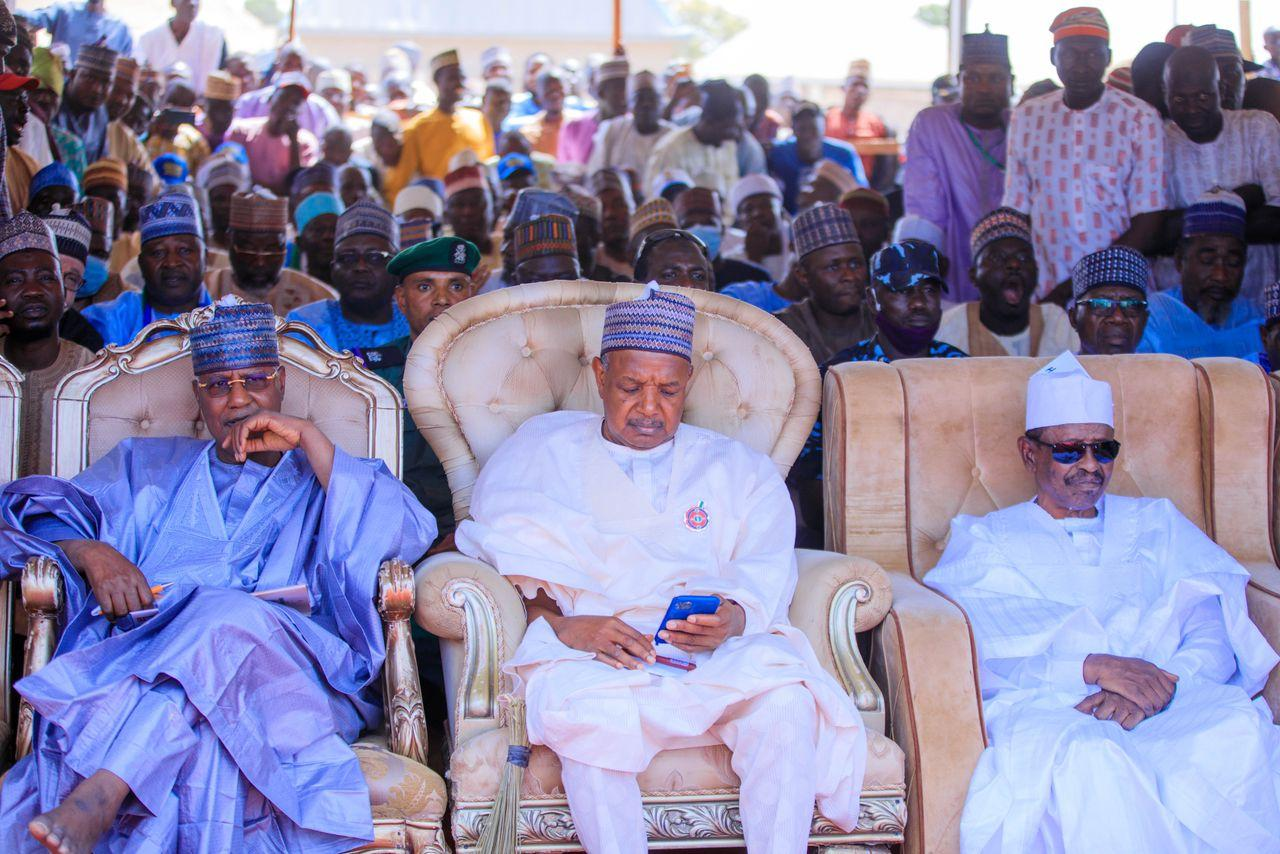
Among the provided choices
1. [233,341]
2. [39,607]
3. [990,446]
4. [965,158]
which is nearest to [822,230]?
[990,446]

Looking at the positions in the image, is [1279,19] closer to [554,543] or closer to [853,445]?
[853,445]

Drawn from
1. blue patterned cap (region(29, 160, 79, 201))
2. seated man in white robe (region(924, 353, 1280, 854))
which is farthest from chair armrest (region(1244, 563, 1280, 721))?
blue patterned cap (region(29, 160, 79, 201))

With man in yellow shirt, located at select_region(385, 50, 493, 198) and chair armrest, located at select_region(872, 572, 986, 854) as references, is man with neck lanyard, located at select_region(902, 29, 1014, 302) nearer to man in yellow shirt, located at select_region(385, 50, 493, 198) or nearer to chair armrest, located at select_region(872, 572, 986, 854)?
chair armrest, located at select_region(872, 572, 986, 854)

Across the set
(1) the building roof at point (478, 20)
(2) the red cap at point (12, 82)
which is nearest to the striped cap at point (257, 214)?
(2) the red cap at point (12, 82)

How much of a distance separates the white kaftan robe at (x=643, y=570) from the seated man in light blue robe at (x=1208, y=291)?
297 centimetres

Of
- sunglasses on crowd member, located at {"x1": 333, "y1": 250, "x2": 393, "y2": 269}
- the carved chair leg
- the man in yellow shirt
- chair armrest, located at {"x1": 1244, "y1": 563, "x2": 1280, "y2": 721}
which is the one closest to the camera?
the carved chair leg

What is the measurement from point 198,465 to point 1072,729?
239cm

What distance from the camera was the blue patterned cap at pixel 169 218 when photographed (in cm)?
594

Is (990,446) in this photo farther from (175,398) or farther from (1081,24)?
(1081,24)

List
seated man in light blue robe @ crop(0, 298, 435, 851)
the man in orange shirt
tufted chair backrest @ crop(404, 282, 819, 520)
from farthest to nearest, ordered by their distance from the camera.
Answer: the man in orange shirt < tufted chair backrest @ crop(404, 282, 819, 520) < seated man in light blue robe @ crop(0, 298, 435, 851)

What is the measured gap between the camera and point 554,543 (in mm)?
3760

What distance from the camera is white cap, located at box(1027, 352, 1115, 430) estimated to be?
13.4ft

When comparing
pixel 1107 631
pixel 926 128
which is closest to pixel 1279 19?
pixel 926 128

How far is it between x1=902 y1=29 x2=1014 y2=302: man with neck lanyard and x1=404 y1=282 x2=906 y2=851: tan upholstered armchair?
131 inches
